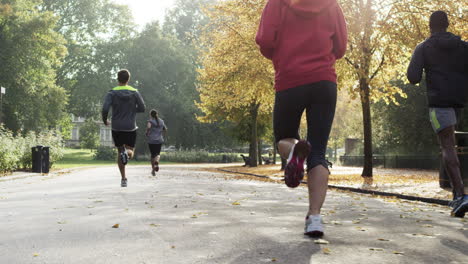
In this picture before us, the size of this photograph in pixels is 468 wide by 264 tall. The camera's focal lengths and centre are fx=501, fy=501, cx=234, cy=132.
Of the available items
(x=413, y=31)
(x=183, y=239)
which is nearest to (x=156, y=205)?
(x=183, y=239)

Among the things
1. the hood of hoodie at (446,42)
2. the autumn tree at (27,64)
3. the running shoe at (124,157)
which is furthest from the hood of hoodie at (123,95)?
the autumn tree at (27,64)

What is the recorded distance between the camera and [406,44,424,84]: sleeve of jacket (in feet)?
19.1

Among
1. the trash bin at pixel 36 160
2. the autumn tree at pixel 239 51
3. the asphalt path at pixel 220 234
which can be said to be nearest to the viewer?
the asphalt path at pixel 220 234

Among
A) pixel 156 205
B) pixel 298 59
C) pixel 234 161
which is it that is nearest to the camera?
pixel 298 59

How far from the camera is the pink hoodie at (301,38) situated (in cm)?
424

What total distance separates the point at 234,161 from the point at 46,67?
19493mm

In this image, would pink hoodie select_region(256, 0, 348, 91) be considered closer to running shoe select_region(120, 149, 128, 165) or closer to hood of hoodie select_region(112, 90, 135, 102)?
hood of hoodie select_region(112, 90, 135, 102)

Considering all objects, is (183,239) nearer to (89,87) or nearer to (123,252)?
(123,252)

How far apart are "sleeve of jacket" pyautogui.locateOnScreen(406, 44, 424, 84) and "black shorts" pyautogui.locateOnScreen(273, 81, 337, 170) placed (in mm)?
1908

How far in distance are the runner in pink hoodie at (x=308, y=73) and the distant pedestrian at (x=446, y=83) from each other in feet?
6.31

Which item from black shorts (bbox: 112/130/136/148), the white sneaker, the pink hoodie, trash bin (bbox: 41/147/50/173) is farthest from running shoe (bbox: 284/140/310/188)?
trash bin (bbox: 41/147/50/173)

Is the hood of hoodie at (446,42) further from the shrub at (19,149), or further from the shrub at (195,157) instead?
the shrub at (195,157)

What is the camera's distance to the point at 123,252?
3.86 m

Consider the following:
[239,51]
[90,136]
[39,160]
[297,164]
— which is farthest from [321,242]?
[90,136]
